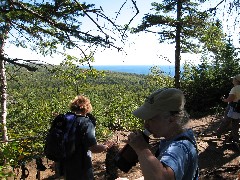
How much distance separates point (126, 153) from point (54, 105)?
820 inches

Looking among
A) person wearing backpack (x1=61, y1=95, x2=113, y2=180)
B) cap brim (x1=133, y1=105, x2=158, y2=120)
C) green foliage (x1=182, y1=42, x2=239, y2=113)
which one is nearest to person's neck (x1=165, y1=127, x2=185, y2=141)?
cap brim (x1=133, y1=105, x2=158, y2=120)

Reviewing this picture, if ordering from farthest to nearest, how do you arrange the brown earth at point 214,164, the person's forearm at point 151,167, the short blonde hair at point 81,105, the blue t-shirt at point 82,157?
the brown earth at point 214,164
the short blonde hair at point 81,105
the blue t-shirt at point 82,157
the person's forearm at point 151,167

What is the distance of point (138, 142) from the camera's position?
5.78 ft

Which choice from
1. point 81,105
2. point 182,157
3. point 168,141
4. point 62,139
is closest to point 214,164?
point 81,105

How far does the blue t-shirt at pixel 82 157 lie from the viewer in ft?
11.6

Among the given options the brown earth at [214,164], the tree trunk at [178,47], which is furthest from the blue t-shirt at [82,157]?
the tree trunk at [178,47]

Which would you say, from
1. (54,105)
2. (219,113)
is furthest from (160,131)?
(54,105)

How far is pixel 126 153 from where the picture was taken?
1.97m

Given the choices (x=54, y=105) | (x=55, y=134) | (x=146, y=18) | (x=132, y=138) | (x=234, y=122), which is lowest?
(x=54, y=105)

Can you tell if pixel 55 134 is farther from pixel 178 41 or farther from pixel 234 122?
pixel 178 41

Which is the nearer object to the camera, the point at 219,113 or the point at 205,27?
the point at 219,113

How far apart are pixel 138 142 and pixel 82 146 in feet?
6.45

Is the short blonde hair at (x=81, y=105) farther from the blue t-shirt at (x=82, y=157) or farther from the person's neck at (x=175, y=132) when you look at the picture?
the person's neck at (x=175, y=132)

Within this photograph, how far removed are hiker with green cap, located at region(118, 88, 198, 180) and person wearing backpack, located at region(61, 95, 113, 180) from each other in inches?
68.5
